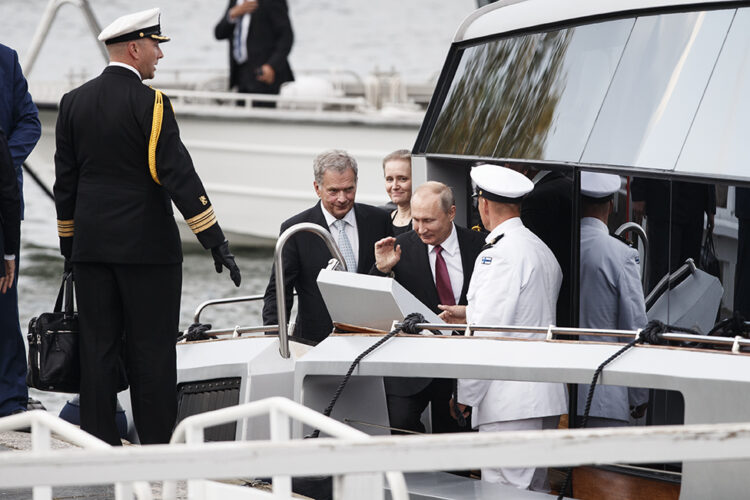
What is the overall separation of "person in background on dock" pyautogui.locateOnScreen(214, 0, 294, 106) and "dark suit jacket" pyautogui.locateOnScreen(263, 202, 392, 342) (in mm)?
8049

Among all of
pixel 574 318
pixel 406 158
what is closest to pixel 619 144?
pixel 574 318

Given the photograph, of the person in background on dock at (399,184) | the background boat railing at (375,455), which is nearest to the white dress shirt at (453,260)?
the person in background on dock at (399,184)

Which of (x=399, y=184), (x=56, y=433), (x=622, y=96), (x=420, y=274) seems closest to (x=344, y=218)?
(x=399, y=184)

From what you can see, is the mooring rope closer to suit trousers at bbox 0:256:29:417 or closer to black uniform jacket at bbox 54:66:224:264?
black uniform jacket at bbox 54:66:224:264

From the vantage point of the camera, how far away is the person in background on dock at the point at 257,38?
13477mm

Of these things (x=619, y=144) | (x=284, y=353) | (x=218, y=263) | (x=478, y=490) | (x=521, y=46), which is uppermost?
(x=521, y=46)

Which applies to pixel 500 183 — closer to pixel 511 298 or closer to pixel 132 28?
pixel 511 298

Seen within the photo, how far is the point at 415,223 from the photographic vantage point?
496 cm

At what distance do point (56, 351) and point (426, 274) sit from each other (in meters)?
1.41

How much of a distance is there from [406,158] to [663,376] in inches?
106

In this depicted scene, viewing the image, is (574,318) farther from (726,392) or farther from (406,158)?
(406,158)

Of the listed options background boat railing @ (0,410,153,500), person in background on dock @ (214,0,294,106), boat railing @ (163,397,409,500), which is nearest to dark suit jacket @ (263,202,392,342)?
boat railing @ (163,397,409,500)

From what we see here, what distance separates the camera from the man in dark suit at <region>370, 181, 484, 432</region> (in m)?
4.97

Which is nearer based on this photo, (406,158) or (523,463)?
(523,463)
